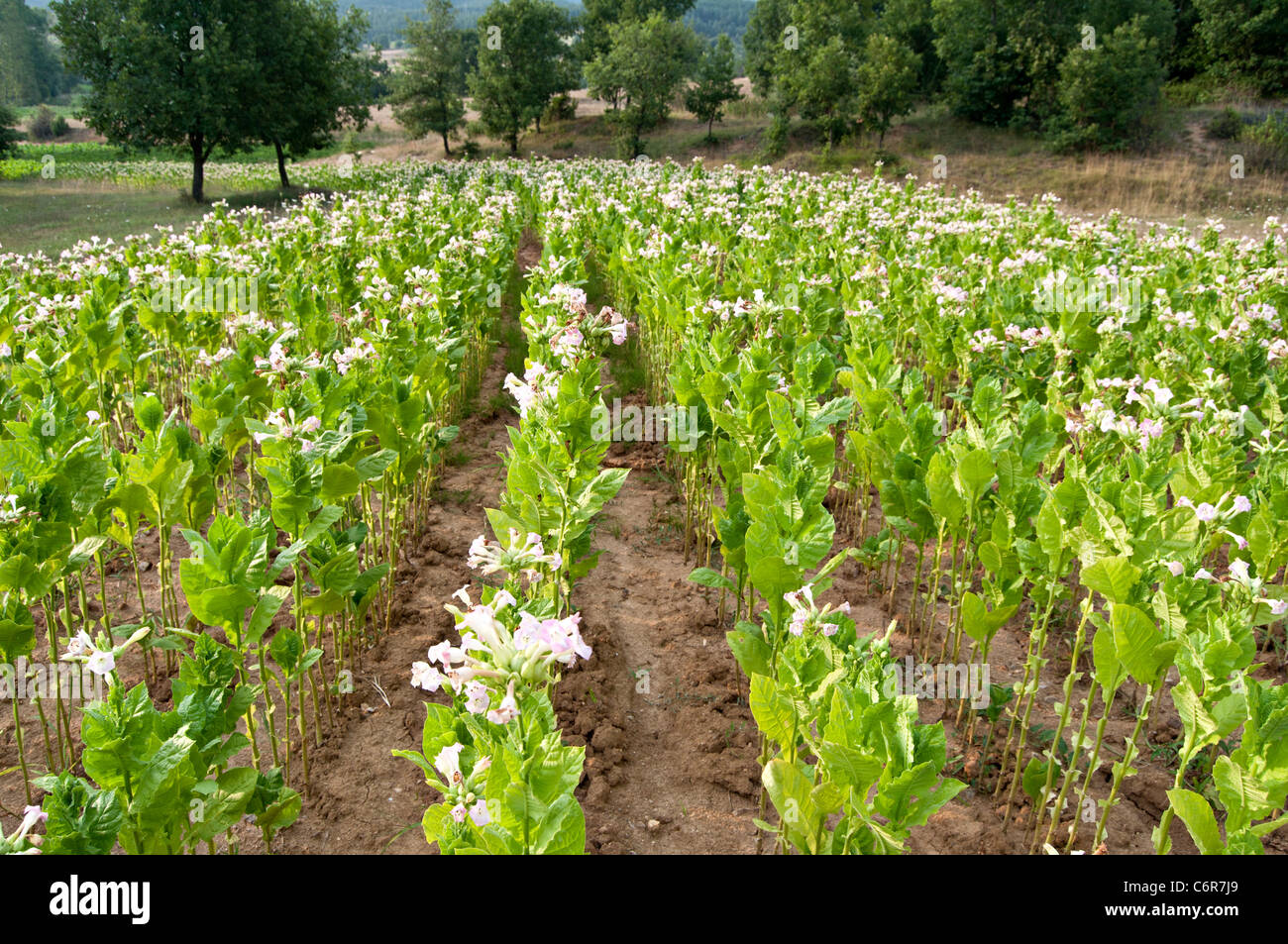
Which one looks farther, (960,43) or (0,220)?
(960,43)

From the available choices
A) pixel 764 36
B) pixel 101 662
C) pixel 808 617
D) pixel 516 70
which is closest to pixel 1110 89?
pixel 516 70

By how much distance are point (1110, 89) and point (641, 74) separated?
22445 mm

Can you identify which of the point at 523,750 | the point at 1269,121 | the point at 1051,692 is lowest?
the point at 1051,692

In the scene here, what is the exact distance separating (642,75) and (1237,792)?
48.4 m

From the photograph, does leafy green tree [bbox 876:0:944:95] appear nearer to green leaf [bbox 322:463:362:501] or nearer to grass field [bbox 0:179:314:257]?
grass field [bbox 0:179:314:257]

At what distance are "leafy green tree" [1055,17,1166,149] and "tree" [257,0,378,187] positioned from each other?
28.2m

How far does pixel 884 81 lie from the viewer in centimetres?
3638

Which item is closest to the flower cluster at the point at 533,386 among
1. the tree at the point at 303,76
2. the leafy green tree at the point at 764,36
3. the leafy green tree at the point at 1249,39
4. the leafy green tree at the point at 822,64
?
the tree at the point at 303,76

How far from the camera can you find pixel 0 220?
20609 millimetres

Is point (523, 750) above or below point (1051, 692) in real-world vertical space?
above

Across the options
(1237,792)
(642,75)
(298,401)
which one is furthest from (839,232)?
(642,75)

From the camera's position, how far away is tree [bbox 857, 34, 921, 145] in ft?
120

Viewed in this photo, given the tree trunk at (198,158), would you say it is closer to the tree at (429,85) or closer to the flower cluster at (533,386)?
the tree at (429,85)

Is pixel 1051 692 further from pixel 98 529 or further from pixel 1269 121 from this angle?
pixel 1269 121
